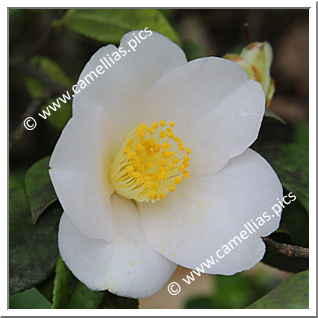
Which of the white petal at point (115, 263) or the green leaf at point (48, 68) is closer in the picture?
the white petal at point (115, 263)

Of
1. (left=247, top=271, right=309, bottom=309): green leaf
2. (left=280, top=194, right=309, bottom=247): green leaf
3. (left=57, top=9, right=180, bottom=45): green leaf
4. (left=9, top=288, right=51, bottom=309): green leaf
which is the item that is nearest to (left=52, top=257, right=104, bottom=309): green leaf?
(left=247, top=271, right=309, bottom=309): green leaf

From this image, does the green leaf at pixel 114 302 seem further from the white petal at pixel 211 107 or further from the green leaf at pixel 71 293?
the white petal at pixel 211 107

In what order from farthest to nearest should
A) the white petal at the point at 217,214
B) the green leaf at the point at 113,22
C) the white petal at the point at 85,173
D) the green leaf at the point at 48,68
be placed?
the green leaf at the point at 48,68 < the green leaf at the point at 113,22 < the white petal at the point at 217,214 < the white petal at the point at 85,173

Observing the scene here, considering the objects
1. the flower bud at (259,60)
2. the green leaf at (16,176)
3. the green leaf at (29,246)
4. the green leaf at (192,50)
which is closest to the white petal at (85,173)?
the green leaf at (29,246)

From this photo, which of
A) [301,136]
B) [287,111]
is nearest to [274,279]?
[301,136]

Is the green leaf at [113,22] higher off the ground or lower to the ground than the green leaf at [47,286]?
higher
